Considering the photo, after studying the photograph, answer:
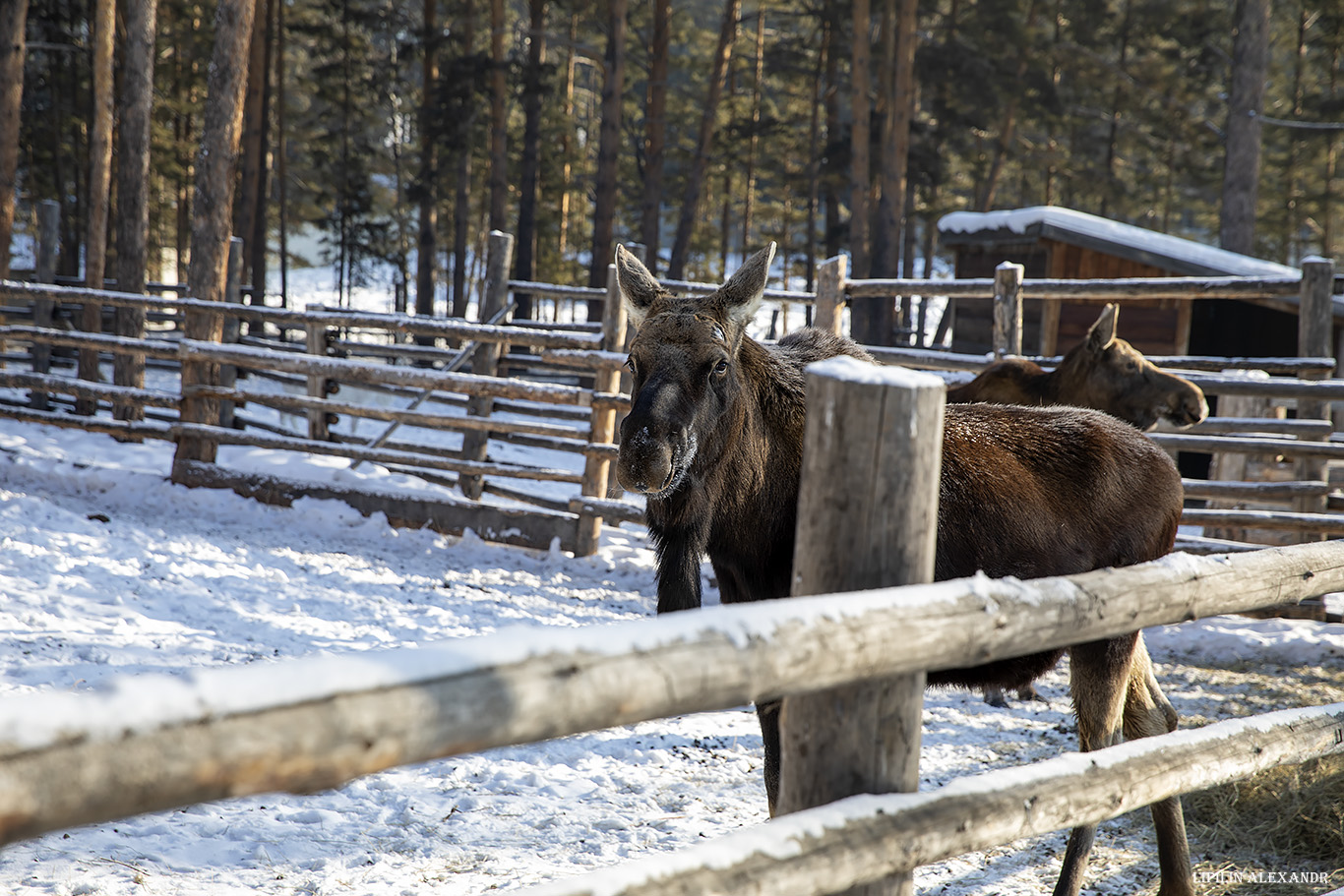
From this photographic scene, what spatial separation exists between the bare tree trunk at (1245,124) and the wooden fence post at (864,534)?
59.5 feet

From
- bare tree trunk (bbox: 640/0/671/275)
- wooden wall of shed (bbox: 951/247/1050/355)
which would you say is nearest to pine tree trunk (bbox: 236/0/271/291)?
bare tree trunk (bbox: 640/0/671/275)

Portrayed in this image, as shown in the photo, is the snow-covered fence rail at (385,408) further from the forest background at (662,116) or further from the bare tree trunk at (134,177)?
the forest background at (662,116)

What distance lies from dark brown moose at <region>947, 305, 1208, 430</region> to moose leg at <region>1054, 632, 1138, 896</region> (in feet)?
10.3

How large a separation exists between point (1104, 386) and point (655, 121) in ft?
48.7

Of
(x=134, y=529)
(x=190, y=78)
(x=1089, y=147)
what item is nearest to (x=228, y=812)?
(x=134, y=529)

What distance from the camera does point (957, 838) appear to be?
5.54ft

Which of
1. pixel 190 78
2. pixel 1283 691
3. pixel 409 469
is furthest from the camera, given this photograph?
pixel 190 78

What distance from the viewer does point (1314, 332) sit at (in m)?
6.89

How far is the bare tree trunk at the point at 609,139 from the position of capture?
1808cm

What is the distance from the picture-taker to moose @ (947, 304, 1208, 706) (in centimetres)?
618

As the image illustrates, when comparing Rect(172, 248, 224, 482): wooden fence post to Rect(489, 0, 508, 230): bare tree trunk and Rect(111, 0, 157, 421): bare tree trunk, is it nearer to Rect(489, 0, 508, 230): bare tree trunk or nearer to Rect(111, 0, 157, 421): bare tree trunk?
Rect(111, 0, 157, 421): bare tree trunk

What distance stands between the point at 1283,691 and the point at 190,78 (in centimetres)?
2471

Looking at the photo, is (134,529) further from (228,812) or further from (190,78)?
(190,78)

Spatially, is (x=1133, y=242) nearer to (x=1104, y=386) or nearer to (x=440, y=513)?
(x=1104, y=386)
